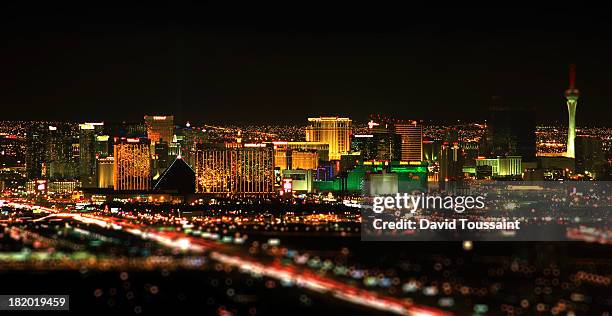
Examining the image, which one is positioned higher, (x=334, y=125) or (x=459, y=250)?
(x=334, y=125)

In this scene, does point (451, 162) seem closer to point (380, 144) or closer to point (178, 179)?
point (380, 144)

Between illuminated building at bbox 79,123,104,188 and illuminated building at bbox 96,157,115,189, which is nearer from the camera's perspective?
illuminated building at bbox 96,157,115,189

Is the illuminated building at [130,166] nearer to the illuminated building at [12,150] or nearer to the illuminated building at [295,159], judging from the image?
the illuminated building at [12,150]

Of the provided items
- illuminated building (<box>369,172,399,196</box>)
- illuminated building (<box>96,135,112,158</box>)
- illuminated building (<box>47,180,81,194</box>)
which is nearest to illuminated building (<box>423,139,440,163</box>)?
illuminated building (<box>369,172,399,196</box>)

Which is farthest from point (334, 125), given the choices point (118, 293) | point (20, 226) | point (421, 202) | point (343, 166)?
point (118, 293)

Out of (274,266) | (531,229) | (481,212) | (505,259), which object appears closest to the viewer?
(274,266)

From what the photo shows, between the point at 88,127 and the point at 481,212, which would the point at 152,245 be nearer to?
the point at 481,212

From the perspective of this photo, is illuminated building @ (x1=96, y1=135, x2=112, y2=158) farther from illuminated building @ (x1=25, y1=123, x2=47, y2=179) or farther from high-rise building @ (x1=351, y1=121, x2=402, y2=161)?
high-rise building @ (x1=351, y1=121, x2=402, y2=161)

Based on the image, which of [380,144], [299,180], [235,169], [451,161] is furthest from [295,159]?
[451,161]
